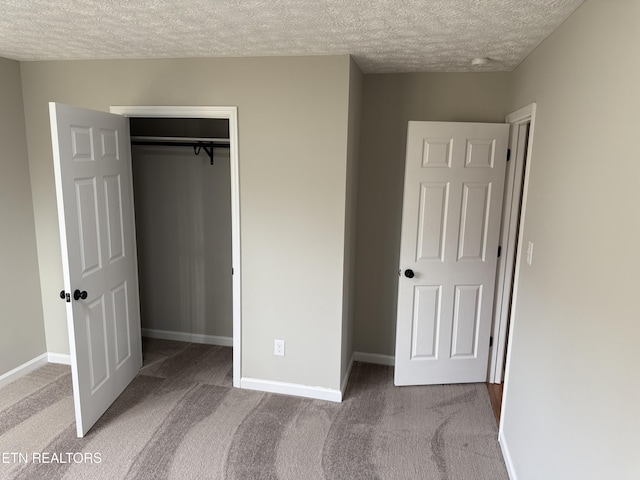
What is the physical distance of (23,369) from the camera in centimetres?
323

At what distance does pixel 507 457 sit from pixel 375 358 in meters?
1.34

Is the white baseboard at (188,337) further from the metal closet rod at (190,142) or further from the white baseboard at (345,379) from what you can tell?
the metal closet rod at (190,142)

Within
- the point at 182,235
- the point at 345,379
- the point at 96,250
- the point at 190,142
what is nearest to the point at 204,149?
the point at 190,142

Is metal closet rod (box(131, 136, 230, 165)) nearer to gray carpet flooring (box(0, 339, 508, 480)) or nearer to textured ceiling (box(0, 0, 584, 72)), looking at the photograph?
textured ceiling (box(0, 0, 584, 72))

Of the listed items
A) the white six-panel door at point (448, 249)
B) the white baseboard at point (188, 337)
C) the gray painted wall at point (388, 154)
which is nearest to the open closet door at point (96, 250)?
the white baseboard at point (188, 337)

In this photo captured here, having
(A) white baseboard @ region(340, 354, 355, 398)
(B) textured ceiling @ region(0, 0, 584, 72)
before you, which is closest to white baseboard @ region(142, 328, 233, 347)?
(A) white baseboard @ region(340, 354, 355, 398)

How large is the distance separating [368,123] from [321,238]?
102 centimetres

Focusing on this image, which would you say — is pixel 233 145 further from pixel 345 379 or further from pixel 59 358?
pixel 59 358

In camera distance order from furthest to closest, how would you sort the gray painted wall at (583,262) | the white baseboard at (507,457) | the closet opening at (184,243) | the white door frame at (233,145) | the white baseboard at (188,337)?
the white baseboard at (188,337)
the closet opening at (184,243)
the white door frame at (233,145)
the white baseboard at (507,457)
the gray painted wall at (583,262)

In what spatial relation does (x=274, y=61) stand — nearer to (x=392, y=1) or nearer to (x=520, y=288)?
(x=392, y=1)

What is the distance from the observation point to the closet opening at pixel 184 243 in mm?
3516

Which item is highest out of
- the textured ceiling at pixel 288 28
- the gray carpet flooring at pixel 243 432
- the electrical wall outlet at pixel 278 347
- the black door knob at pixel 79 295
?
the textured ceiling at pixel 288 28

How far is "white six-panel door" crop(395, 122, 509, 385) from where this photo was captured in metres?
2.88

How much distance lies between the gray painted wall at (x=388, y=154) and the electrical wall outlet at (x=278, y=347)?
2.57ft
